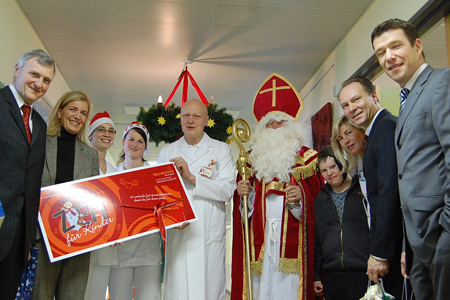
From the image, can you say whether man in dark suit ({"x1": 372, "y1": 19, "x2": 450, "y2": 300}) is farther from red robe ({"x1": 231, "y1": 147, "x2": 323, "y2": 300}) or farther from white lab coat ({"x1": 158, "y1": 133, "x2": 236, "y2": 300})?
white lab coat ({"x1": 158, "y1": 133, "x2": 236, "y2": 300})

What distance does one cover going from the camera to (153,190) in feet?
9.21

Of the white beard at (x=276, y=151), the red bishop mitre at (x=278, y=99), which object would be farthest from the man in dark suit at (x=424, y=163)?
the red bishop mitre at (x=278, y=99)

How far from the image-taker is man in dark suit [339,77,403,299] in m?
1.98

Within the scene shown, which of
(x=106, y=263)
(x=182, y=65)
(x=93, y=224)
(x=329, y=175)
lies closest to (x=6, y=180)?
(x=93, y=224)

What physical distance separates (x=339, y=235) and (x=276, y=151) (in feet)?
2.82

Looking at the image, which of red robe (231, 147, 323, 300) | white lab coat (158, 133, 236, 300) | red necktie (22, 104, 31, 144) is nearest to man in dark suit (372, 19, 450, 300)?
red robe (231, 147, 323, 300)

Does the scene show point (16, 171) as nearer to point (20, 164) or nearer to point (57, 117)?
point (20, 164)

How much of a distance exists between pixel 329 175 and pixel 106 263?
5.70 feet

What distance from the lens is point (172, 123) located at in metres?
3.79

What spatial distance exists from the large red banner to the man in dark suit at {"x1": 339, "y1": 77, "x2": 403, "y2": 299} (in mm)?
1283

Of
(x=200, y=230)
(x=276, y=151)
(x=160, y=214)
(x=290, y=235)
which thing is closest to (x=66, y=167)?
(x=160, y=214)

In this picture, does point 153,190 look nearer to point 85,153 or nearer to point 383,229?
point 85,153

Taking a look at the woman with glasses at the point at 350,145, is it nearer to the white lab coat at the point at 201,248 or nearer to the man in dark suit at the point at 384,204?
the man in dark suit at the point at 384,204

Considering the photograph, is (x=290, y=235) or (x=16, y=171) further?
(x=290, y=235)
